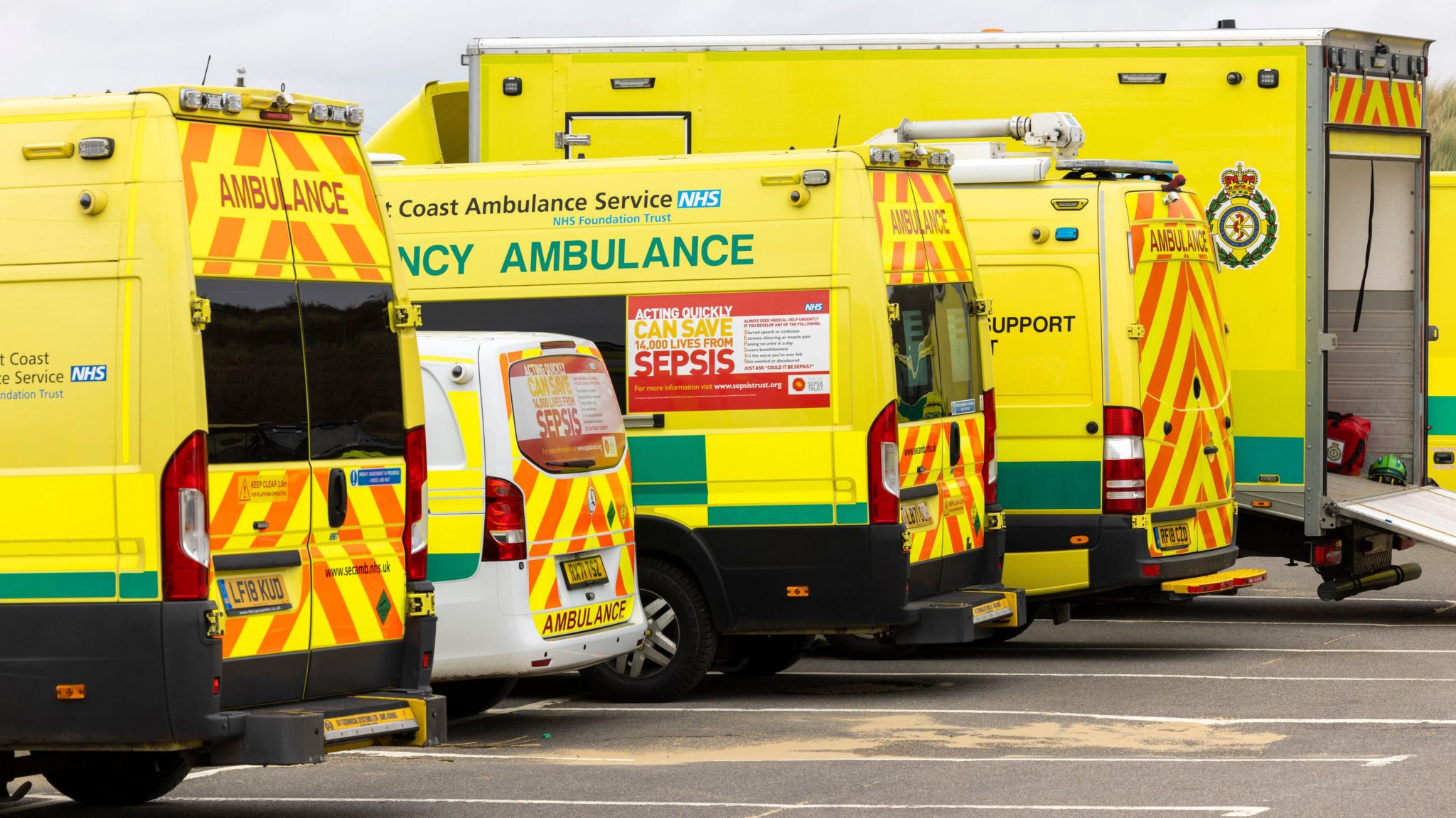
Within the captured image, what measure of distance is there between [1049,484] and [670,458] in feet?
9.03

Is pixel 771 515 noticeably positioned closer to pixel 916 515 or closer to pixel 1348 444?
pixel 916 515

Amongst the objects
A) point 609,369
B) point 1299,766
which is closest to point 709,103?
point 609,369

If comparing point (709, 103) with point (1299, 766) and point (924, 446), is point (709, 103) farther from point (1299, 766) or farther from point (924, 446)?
point (1299, 766)

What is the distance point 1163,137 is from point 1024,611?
394cm

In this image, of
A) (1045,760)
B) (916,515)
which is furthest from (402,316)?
(916,515)

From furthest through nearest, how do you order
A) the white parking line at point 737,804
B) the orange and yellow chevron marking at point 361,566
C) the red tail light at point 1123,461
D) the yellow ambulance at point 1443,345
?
1. the yellow ambulance at point 1443,345
2. the red tail light at point 1123,461
3. the white parking line at point 737,804
4. the orange and yellow chevron marking at point 361,566

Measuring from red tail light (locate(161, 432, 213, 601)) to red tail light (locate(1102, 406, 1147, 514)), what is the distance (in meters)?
6.74

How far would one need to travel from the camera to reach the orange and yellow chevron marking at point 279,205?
712 cm

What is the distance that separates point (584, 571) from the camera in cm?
963

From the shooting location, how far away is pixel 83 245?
275 inches

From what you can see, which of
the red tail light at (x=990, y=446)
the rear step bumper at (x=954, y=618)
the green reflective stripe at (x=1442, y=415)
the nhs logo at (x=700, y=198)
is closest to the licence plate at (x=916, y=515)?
the rear step bumper at (x=954, y=618)

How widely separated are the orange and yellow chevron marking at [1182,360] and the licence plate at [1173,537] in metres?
0.07

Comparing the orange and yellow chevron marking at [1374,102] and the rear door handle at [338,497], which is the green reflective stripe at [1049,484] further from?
the rear door handle at [338,497]

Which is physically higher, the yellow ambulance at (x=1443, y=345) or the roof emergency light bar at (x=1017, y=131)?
the roof emergency light bar at (x=1017, y=131)
